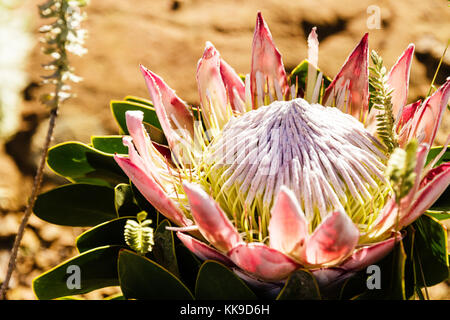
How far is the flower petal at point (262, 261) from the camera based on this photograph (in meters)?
0.70

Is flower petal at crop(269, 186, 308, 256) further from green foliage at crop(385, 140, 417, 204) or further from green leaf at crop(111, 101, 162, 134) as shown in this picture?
green leaf at crop(111, 101, 162, 134)

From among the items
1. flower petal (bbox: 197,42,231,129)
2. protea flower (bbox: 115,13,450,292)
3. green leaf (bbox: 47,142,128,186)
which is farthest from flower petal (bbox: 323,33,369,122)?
green leaf (bbox: 47,142,128,186)

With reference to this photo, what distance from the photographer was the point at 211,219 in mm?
706

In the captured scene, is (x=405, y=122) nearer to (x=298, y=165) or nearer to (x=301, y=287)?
(x=298, y=165)

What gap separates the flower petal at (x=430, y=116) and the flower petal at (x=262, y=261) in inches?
11.8

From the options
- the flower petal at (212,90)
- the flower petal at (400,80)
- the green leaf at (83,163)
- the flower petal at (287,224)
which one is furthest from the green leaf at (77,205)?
the flower petal at (400,80)

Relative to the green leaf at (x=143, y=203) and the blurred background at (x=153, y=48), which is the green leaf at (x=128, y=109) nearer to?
the green leaf at (x=143, y=203)

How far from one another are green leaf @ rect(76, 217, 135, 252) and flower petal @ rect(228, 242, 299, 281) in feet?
0.88

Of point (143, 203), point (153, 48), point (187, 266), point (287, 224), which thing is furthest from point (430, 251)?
point (153, 48)

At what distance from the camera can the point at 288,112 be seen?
89 cm

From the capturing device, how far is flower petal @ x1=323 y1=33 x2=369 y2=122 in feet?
3.23

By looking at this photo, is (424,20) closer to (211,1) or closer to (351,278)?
(211,1)
